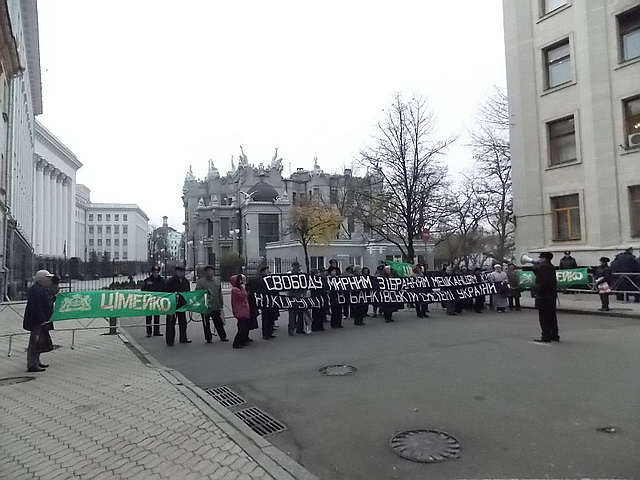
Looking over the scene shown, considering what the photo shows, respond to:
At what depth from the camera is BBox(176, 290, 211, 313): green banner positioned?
38.2 ft

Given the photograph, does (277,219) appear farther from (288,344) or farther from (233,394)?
(233,394)

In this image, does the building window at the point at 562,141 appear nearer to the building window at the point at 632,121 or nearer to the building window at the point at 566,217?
the building window at the point at 566,217

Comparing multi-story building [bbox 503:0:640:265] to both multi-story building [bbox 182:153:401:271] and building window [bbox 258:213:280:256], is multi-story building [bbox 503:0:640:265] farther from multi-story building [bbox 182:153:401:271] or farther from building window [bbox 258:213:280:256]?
building window [bbox 258:213:280:256]

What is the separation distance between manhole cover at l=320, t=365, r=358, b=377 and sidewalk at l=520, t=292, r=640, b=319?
33.6 ft

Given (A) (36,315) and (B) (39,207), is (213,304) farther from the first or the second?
(B) (39,207)

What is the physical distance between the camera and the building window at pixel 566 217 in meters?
22.8

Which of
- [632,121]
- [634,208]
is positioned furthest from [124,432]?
[632,121]

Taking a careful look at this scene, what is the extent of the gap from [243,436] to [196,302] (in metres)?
7.04

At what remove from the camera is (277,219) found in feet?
217

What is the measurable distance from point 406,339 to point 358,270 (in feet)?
16.6

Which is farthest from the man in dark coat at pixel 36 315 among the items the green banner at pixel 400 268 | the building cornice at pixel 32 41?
the building cornice at pixel 32 41

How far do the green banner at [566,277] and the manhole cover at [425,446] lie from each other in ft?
47.1

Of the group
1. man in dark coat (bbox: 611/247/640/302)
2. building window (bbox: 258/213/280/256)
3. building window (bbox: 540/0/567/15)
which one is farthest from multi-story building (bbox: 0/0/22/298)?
building window (bbox: 258/213/280/256)

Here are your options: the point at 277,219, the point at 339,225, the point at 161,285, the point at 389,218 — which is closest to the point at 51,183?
the point at 277,219
